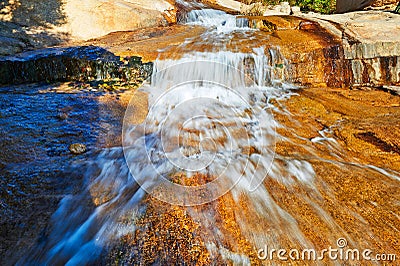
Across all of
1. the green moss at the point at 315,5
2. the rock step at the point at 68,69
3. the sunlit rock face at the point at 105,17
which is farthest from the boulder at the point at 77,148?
the green moss at the point at 315,5

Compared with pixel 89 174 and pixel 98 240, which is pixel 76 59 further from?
pixel 98 240

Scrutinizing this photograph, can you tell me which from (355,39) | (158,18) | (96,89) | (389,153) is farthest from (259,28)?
(389,153)

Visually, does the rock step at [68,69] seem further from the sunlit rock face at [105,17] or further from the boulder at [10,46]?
the sunlit rock face at [105,17]

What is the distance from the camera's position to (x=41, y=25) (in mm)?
9078

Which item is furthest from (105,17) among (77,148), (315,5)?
(315,5)

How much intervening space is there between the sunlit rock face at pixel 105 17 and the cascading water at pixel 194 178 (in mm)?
5332

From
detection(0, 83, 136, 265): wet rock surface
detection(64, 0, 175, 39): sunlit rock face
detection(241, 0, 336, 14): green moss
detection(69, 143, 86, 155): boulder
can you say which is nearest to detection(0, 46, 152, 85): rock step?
detection(0, 83, 136, 265): wet rock surface

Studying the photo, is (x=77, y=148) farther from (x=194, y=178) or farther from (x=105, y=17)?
(x=105, y=17)

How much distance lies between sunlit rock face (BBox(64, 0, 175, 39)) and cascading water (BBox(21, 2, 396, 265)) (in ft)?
17.5

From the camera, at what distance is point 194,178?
9.16ft

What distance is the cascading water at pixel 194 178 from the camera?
2.22 metres

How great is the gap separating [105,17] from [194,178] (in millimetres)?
9630

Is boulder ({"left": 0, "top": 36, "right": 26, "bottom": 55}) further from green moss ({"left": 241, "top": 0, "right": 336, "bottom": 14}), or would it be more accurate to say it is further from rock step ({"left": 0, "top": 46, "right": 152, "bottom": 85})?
green moss ({"left": 241, "top": 0, "right": 336, "bottom": 14})

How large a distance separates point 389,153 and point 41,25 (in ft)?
36.6
